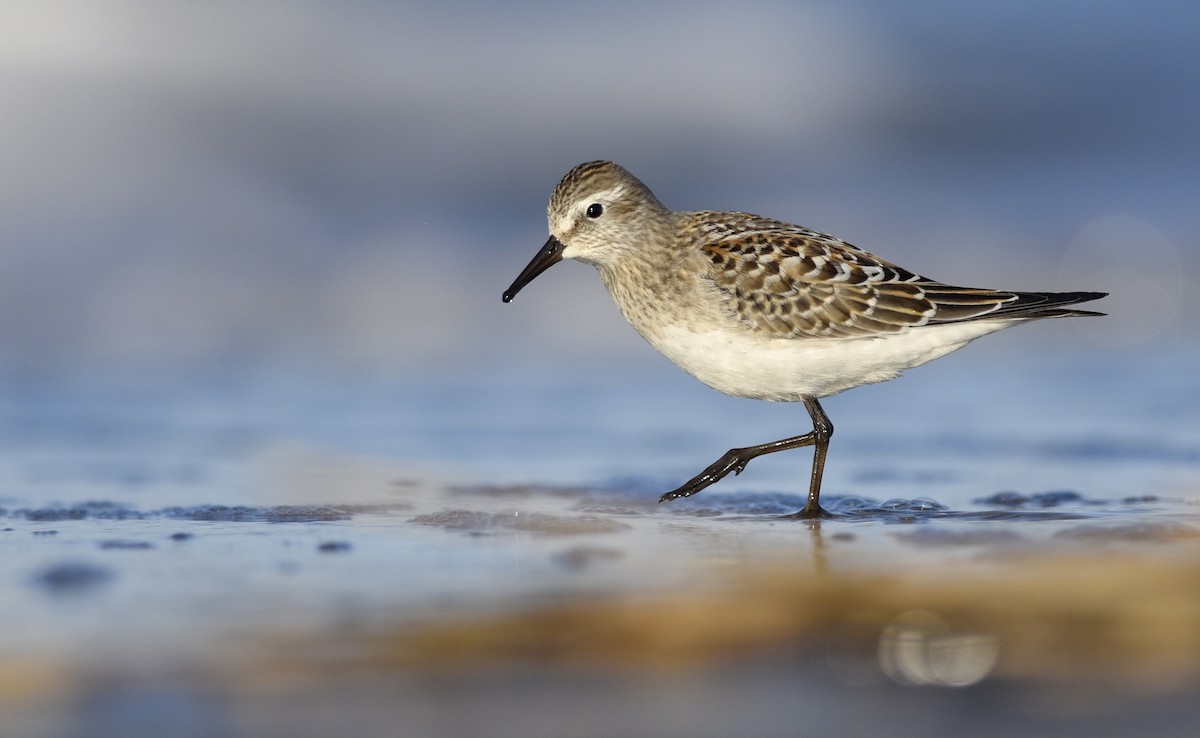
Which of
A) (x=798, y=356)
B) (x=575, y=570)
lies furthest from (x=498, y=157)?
(x=575, y=570)

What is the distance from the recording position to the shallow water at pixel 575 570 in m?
3.05

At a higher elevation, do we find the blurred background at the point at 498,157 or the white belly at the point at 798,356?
the blurred background at the point at 498,157

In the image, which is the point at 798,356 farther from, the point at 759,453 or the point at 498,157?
the point at 498,157

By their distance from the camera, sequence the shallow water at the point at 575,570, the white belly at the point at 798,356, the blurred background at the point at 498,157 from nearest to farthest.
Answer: the shallow water at the point at 575,570, the white belly at the point at 798,356, the blurred background at the point at 498,157

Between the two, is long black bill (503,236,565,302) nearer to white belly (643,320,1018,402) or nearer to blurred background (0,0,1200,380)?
white belly (643,320,1018,402)

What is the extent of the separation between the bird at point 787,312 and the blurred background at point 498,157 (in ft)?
11.7

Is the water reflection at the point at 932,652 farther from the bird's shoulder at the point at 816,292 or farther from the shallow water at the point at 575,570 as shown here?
the bird's shoulder at the point at 816,292

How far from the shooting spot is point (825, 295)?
18.9 ft

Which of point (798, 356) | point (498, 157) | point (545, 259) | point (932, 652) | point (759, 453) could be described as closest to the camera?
point (932, 652)

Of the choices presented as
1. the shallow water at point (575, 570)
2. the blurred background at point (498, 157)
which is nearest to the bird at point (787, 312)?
the shallow water at point (575, 570)

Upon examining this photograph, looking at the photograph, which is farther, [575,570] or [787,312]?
[787,312]

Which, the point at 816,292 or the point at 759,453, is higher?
the point at 816,292

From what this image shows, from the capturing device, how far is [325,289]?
1102cm

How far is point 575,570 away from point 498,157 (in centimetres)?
→ 1049
